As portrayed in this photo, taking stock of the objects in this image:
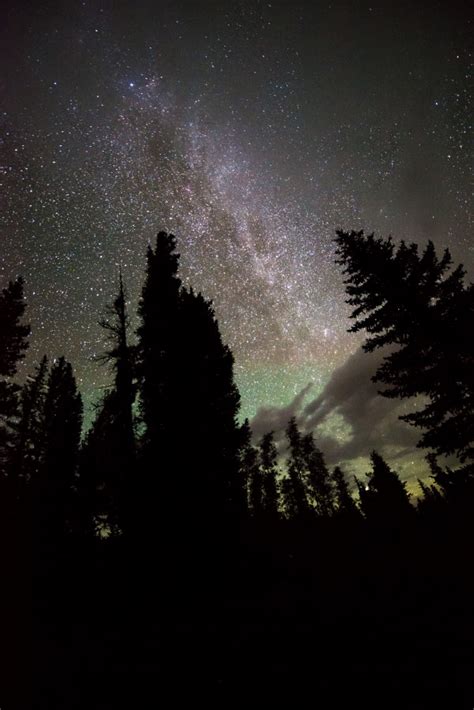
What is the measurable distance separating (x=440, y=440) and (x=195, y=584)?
36.6ft

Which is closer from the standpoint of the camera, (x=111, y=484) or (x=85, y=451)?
(x=111, y=484)

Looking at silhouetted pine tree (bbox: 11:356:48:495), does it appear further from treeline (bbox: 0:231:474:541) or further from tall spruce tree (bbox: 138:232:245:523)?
tall spruce tree (bbox: 138:232:245:523)

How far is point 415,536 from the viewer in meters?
17.5

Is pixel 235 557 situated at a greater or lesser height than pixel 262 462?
lesser

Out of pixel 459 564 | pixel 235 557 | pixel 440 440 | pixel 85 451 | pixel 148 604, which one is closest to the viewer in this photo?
pixel 148 604

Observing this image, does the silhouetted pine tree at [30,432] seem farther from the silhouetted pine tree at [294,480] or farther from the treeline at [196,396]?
the silhouetted pine tree at [294,480]

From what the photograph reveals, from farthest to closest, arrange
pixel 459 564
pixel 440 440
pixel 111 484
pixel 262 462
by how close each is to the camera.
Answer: pixel 262 462 → pixel 440 440 → pixel 111 484 → pixel 459 564

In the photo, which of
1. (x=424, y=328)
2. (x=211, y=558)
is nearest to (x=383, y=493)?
(x=424, y=328)

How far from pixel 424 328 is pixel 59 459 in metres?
22.2

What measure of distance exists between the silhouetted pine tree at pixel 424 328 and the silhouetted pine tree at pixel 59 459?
15790mm

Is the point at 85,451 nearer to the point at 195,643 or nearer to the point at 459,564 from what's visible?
the point at 195,643

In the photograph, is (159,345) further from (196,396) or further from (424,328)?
(424,328)


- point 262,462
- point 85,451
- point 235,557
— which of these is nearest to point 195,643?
point 235,557

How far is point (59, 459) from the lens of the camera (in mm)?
19281
